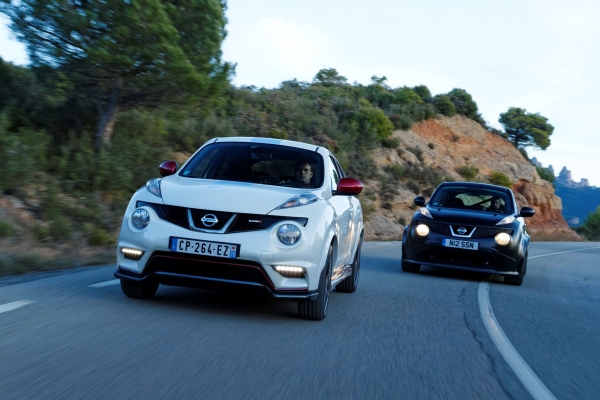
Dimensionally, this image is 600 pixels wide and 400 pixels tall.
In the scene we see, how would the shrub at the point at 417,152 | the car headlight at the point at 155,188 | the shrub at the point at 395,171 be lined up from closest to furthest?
1. the car headlight at the point at 155,188
2. the shrub at the point at 395,171
3. the shrub at the point at 417,152

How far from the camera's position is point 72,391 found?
3.97 meters

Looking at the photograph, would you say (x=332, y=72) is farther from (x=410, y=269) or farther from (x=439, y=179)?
(x=410, y=269)

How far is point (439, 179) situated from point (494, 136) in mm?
15673

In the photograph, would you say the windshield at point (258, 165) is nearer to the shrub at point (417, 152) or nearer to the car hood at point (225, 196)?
the car hood at point (225, 196)

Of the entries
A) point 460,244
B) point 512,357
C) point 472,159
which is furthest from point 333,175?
point 472,159

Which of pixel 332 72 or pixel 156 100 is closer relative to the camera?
pixel 156 100

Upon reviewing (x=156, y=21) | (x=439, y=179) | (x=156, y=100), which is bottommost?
(x=439, y=179)

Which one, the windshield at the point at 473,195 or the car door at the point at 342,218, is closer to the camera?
the car door at the point at 342,218

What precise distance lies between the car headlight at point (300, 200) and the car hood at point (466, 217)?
5.86 metres

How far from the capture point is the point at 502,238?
12062mm

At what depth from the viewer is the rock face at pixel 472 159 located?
146 ft

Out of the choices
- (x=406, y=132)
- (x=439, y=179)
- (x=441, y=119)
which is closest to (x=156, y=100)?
(x=439, y=179)

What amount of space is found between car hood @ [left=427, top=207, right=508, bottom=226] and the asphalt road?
3103 mm

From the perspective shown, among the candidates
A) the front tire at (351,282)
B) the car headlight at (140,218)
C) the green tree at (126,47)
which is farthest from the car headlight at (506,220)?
the green tree at (126,47)
